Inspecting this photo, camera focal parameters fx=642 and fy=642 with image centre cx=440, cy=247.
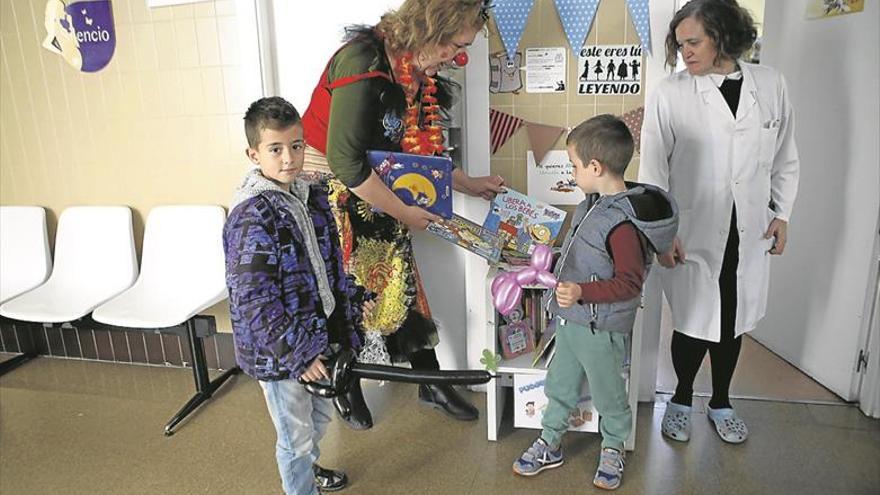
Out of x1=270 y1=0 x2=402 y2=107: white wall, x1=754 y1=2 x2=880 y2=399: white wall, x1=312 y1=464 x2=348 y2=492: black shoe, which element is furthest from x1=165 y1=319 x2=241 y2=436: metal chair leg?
x1=754 y1=2 x2=880 y2=399: white wall

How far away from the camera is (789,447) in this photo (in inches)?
86.1

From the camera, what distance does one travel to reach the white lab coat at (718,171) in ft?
6.58

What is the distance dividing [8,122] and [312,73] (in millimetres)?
1544

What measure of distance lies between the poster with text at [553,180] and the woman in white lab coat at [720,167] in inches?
12.5

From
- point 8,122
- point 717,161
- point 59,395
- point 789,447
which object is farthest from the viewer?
point 8,122

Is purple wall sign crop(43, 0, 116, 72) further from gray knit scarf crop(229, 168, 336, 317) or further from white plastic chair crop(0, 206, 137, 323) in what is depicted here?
gray knit scarf crop(229, 168, 336, 317)

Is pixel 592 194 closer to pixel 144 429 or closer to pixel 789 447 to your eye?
pixel 789 447

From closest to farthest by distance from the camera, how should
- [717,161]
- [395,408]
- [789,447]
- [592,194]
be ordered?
[592,194], [717,161], [789,447], [395,408]

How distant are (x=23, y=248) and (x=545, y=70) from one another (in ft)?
8.13

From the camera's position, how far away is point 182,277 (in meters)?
2.73

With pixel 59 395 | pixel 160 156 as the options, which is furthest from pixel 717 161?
pixel 59 395

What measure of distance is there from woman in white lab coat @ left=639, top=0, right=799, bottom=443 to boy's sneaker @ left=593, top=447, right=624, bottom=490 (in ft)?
1.53

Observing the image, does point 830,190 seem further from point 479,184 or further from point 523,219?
point 479,184

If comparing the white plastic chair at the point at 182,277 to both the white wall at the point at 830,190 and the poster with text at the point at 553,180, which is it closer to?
the poster with text at the point at 553,180
